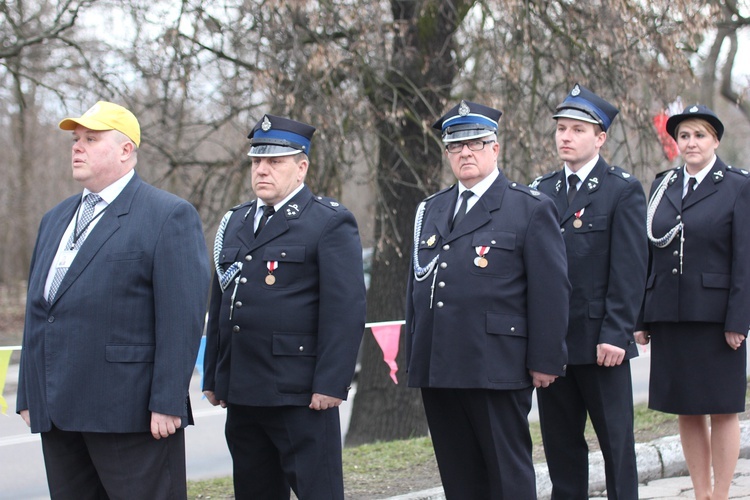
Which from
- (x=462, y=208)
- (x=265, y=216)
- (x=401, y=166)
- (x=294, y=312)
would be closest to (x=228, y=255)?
(x=265, y=216)

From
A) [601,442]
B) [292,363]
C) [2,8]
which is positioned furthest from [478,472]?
[2,8]

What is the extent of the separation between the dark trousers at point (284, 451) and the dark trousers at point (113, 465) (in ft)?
1.48

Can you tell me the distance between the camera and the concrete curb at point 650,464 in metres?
5.84

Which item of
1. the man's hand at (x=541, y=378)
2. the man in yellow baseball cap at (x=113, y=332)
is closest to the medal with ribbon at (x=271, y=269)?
the man in yellow baseball cap at (x=113, y=332)

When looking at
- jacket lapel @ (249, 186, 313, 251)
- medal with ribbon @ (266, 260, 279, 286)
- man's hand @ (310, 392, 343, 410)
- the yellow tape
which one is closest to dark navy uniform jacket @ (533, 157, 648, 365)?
man's hand @ (310, 392, 343, 410)

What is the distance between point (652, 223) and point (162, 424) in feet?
9.82

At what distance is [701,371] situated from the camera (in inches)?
205

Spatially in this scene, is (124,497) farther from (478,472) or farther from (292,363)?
(478,472)

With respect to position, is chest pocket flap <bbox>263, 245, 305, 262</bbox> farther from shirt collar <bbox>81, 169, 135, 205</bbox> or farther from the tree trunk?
the tree trunk

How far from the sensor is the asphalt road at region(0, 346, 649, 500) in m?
7.79

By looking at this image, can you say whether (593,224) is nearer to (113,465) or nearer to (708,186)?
(708,186)

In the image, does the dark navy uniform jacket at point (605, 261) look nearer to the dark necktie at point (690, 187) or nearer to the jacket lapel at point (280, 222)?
the dark necktie at point (690, 187)

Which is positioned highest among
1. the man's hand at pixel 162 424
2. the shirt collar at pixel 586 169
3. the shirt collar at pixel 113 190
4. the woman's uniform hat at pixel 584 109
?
the woman's uniform hat at pixel 584 109

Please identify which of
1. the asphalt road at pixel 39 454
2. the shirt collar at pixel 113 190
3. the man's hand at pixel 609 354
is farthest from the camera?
the asphalt road at pixel 39 454
